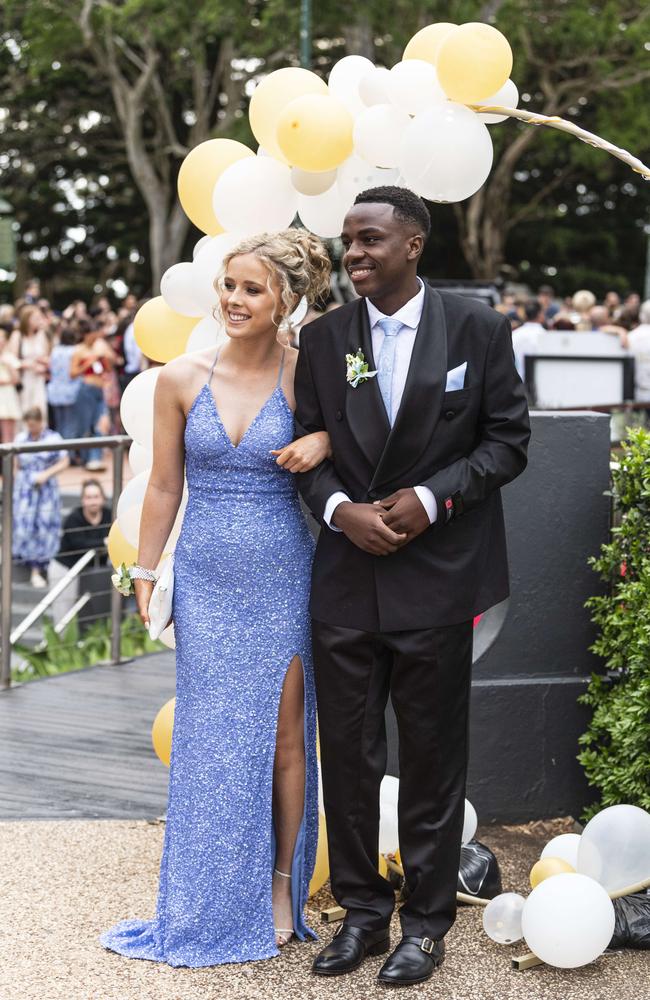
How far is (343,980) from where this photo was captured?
3.70 metres

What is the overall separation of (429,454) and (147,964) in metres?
1.67

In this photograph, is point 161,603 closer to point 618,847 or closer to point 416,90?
point 618,847

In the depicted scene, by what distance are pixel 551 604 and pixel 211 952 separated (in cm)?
193

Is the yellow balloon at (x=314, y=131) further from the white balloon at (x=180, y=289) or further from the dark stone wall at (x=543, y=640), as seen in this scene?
the dark stone wall at (x=543, y=640)

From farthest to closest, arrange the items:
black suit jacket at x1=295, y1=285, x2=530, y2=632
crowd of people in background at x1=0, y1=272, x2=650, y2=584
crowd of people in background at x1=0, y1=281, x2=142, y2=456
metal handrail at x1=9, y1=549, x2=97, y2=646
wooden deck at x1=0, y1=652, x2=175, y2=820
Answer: crowd of people in background at x1=0, y1=281, x2=142, y2=456, crowd of people in background at x1=0, y1=272, x2=650, y2=584, metal handrail at x1=9, y1=549, x2=97, y2=646, wooden deck at x1=0, y1=652, x2=175, y2=820, black suit jacket at x1=295, y1=285, x2=530, y2=632

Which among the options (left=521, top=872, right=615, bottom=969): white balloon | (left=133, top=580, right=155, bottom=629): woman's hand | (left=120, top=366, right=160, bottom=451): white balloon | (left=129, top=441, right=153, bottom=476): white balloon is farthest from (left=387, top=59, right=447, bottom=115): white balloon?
(left=521, top=872, right=615, bottom=969): white balloon

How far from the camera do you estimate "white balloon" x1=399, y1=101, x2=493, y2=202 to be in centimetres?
397

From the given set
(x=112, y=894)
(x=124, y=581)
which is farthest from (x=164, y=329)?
(x=112, y=894)

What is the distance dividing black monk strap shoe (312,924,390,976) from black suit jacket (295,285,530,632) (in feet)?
2.94

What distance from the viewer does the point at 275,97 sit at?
4.46m

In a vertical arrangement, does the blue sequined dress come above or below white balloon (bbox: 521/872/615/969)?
above

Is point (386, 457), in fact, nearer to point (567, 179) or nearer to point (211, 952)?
point (211, 952)

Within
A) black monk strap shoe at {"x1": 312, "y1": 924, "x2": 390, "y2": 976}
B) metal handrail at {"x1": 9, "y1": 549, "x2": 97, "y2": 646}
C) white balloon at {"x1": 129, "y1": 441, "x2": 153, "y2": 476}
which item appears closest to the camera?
black monk strap shoe at {"x1": 312, "y1": 924, "x2": 390, "y2": 976}

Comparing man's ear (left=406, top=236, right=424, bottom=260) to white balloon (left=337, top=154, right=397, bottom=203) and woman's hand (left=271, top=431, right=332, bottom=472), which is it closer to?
woman's hand (left=271, top=431, right=332, bottom=472)
